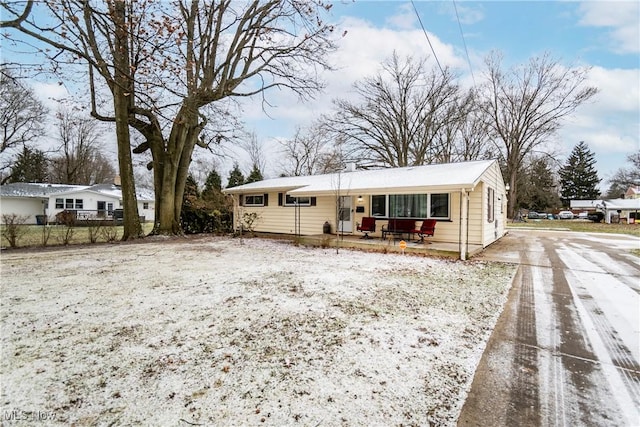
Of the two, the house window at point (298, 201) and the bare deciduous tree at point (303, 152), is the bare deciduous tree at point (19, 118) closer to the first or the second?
the bare deciduous tree at point (303, 152)

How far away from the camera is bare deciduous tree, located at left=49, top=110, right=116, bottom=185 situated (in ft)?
101

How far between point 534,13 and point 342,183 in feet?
24.9

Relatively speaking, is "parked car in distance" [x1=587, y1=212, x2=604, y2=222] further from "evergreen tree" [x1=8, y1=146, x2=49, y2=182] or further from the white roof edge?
"evergreen tree" [x1=8, y1=146, x2=49, y2=182]

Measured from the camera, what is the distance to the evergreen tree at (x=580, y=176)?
154ft

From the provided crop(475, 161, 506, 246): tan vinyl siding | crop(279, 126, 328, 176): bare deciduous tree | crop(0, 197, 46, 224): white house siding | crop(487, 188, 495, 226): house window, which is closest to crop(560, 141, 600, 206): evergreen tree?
crop(279, 126, 328, 176): bare deciduous tree

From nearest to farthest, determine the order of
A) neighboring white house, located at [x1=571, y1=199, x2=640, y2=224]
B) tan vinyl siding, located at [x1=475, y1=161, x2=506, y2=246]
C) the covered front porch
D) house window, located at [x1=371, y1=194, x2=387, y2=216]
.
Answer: the covered front porch < tan vinyl siding, located at [x1=475, y1=161, x2=506, y2=246] < house window, located at [x1=371, y1=194, x2=387, y2=216] < neighboring white house, located at [x1=571, y1=199, x2=640, y2=224]

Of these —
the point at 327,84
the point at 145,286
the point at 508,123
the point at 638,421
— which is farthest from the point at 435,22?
the point at 508,123

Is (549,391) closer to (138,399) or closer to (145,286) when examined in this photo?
(138,399)

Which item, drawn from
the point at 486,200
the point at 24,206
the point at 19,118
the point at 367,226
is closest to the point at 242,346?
the point at 367,226

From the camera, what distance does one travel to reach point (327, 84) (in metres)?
12.8

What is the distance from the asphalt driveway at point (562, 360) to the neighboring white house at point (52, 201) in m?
29.2

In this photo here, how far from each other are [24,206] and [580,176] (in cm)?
7183

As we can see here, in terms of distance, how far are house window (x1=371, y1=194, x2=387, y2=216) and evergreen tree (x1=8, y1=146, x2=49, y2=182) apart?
122 feet

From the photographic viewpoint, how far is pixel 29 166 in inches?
1239
